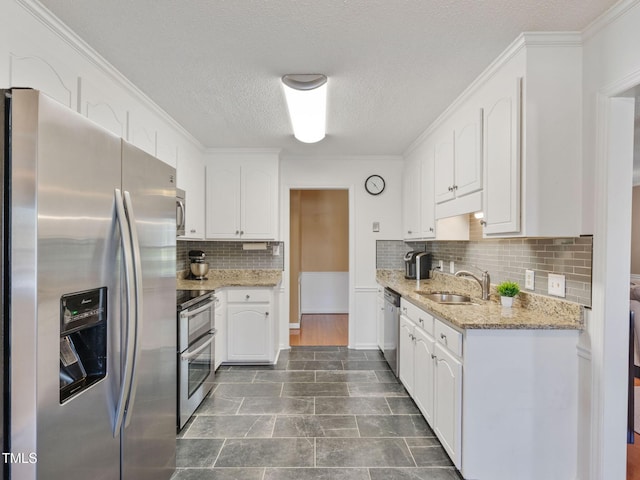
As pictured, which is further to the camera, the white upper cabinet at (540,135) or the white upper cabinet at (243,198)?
the white upper cabinet at (243,198)

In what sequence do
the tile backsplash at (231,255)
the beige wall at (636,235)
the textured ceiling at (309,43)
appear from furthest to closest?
the beige wall at (636,235) → the tile backsplash at (231,255) → the textured ceiling at (309,43)

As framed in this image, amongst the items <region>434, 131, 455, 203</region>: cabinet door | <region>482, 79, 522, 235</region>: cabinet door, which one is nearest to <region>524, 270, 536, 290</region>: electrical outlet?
<region>482, 79, 522, 235</region>: cabinet door

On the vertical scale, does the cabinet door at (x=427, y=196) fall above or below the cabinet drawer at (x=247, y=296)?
above

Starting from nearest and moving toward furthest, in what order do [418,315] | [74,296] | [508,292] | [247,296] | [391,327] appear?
[74,296] < [508,292] < [418,315] < [391,327] < [247,296]

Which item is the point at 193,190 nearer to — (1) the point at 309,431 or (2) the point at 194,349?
(2) the point at 194,349

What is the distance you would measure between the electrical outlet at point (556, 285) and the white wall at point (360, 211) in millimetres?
2191

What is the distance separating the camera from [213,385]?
3.03 m

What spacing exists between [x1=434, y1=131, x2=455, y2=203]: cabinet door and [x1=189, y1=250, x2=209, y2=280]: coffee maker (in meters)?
2.54

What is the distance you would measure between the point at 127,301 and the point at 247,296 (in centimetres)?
232

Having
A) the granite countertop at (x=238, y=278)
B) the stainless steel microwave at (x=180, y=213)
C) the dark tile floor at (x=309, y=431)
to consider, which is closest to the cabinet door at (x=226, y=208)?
the granite countertop at (x=238, y=278)

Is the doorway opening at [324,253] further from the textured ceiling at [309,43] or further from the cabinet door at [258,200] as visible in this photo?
the textured ceiling at [309,43]

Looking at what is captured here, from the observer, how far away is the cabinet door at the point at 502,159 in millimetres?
1726

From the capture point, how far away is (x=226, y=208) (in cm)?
374

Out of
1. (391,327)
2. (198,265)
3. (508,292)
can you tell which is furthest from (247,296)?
(508,292)
